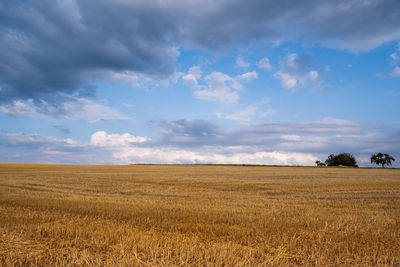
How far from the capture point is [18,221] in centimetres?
766

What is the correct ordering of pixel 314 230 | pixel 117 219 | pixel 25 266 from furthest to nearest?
pixel 117 219, pixel 314 230, pixel 25 266

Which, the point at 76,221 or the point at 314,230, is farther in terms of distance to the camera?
the point at 76,221

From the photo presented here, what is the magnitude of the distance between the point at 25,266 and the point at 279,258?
428 cm

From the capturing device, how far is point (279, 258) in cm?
498

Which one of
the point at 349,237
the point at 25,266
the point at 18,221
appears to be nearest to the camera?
the point at 25,266

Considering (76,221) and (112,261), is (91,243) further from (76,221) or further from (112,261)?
(76,221)

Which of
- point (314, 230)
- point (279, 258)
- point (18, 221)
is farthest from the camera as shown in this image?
point (18, 221)

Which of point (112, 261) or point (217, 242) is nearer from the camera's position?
point (112, 261)

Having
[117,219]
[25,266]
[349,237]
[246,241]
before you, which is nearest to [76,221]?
[117,219]

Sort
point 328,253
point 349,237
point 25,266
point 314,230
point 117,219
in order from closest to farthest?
point 25,266
point 328,253
point 349,237
point 314,230
point 117,219

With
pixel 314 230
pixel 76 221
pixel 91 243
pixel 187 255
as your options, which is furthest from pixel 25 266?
pixel 314 230

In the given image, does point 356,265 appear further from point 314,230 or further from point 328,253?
point 314,230

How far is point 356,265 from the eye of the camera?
15.5ft

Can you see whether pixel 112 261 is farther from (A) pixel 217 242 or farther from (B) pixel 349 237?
(B) pixel 349 237
